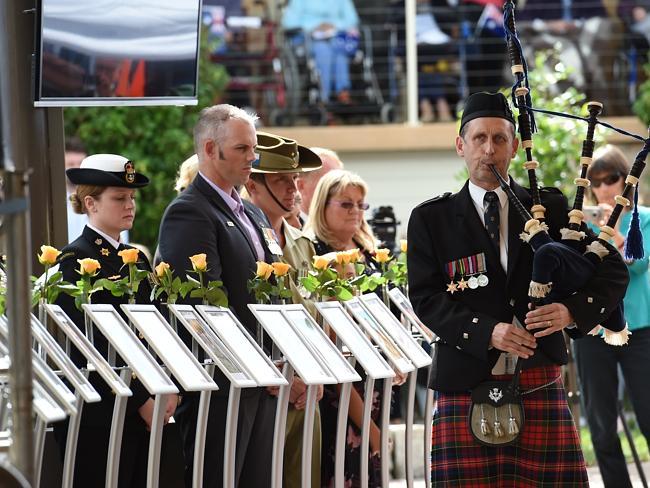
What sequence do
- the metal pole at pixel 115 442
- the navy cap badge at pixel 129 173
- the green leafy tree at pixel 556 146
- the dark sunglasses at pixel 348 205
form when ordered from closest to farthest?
the metal pole at pixel 115 442
the navy cap badge at pixel 129 173
the dark sunglasses at pixel 348 205
the green leafy tree at pixel 556 146

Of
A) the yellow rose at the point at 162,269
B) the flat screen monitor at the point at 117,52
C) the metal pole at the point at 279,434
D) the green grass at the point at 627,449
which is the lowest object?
the green grass at the point at 627,449

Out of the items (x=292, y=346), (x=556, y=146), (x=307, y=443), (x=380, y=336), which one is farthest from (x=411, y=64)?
(x=292, y=346)

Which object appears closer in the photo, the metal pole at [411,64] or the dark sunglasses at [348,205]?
the dark sunglasses at [348,205]

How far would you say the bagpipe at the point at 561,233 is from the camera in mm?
4121

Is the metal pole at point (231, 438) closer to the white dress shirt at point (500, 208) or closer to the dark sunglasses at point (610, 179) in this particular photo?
the white dress shirt at point (500, 208)

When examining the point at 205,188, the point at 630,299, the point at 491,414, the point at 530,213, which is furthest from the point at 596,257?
the point at 630,299

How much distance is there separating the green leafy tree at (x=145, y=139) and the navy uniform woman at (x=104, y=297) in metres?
6.63

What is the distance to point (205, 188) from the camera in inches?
201

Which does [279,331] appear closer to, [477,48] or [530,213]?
[530,213]

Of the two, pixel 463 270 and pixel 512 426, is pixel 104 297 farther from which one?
pixel 512 426

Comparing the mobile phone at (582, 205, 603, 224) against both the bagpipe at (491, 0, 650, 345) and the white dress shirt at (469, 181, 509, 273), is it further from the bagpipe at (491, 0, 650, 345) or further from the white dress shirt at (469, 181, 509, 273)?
the white dress shirt at (469, 181, 509, 273)

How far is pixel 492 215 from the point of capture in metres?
4.36

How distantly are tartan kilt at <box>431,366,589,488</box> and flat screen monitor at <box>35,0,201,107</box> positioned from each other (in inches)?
77.3

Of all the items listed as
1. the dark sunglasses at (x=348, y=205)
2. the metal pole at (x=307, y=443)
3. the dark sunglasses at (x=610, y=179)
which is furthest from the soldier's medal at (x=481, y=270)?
the dark sunglasses at (x=610, y=179)
